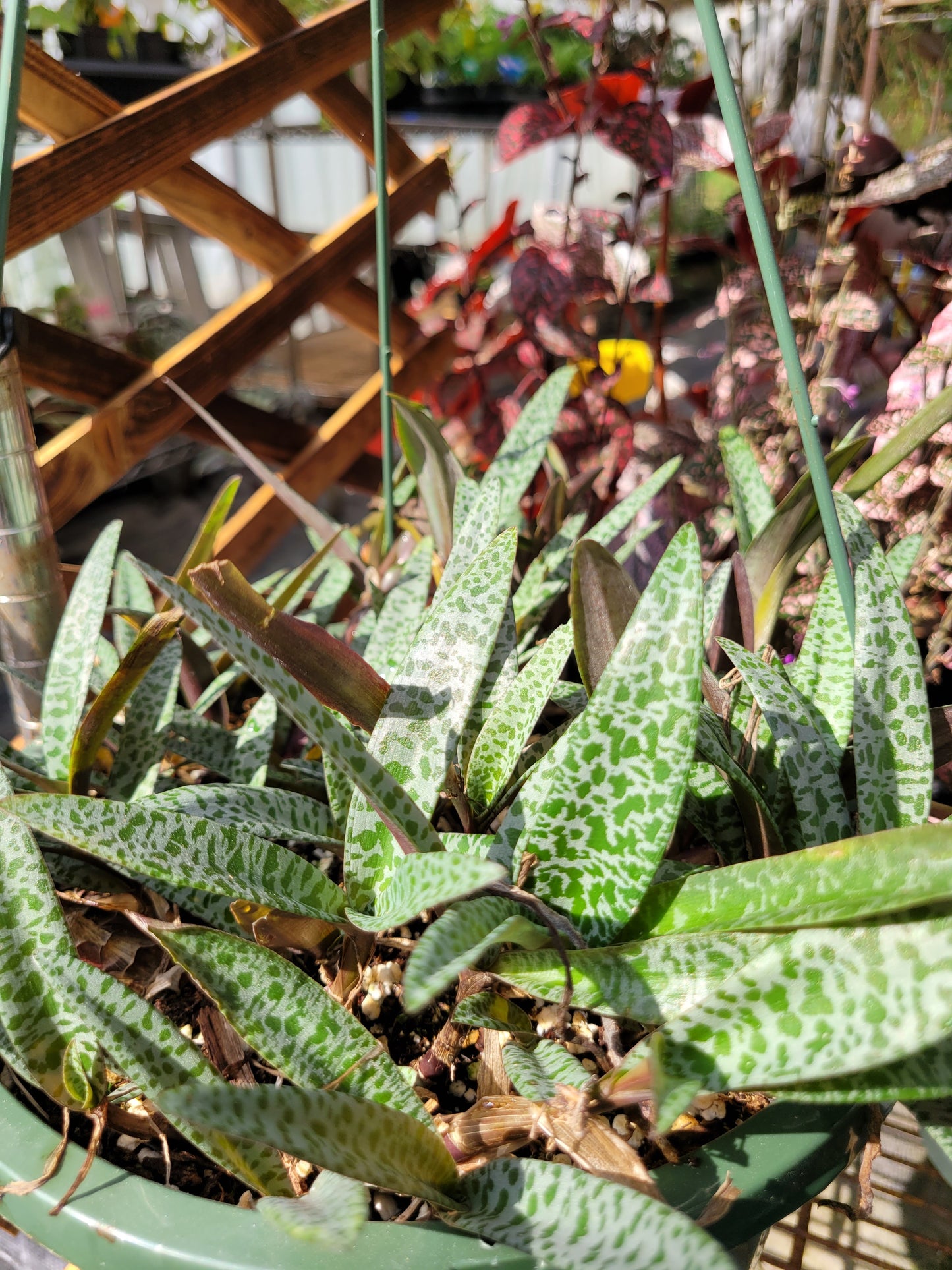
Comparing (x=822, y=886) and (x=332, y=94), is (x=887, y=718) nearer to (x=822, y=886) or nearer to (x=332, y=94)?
(x=822, y=886)

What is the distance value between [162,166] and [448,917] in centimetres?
89

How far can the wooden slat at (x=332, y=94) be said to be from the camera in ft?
3.09

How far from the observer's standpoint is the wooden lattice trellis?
81 cm

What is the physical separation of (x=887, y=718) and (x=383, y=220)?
384 mm

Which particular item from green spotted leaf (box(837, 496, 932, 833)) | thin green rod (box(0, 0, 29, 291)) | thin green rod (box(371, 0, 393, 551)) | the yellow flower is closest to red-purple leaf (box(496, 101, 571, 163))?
the yellow flower

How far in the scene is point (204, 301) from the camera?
2.45m

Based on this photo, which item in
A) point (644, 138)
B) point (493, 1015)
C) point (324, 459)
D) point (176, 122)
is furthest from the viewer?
point (324, 459)

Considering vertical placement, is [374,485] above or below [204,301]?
below

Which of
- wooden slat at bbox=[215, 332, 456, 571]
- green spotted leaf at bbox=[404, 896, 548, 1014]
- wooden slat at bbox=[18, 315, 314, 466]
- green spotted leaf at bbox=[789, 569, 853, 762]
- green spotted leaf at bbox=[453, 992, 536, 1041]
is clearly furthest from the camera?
wooden slat at bbox=[215, 332, 456, 571]

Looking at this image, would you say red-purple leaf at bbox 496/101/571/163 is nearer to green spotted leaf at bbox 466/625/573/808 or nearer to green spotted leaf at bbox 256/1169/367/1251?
green spotted leaf at bbox 466/625/573/808

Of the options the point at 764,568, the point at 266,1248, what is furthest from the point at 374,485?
the point at 266,1248

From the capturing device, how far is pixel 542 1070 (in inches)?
12.6

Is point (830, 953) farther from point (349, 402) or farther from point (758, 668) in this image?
point (349, 402)

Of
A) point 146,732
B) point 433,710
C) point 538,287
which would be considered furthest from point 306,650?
point 538,287
